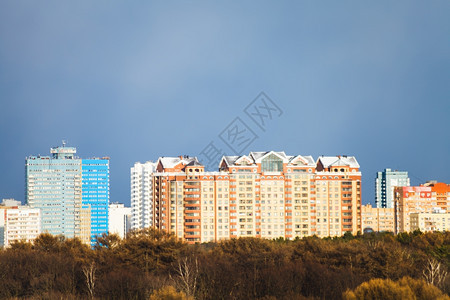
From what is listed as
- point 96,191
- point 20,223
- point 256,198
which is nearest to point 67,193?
point 96,191

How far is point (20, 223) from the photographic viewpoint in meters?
58.6

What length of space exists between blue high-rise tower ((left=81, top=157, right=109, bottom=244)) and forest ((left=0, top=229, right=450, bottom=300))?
3762cm

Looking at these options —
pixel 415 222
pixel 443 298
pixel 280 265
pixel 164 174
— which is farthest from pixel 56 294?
pixel 415 222

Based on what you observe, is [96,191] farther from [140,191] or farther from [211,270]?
[211,270]

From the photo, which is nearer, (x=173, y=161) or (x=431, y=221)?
(x=173, y=161)

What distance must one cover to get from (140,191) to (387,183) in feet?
107

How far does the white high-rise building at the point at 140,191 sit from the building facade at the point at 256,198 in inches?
823

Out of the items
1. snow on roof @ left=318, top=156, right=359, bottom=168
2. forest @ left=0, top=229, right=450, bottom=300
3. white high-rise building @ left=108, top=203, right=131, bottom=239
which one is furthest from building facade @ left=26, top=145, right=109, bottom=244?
forest @ left=0, top=229, right=450, bottom=300

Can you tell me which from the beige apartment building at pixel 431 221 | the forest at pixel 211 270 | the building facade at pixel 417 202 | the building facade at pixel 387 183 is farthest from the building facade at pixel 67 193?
the building facade at pixel 387 183

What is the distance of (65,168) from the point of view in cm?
6562

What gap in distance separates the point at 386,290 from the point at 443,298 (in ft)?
5.71

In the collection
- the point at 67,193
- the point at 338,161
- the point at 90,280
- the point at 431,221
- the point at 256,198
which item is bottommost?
the point at 90,280

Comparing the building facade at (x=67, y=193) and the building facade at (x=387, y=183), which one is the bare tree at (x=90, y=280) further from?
the building facade at (x=387, y=183)

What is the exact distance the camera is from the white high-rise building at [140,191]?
2689 inches
